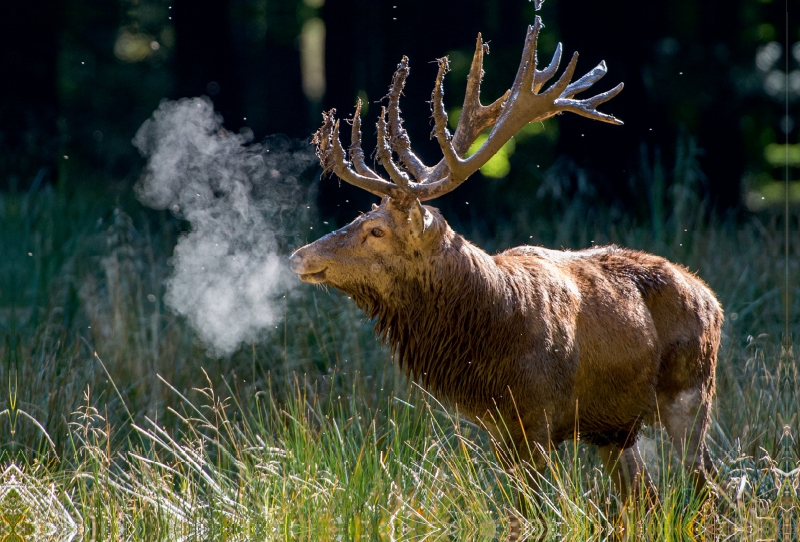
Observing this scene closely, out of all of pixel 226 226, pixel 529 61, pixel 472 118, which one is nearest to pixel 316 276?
pixel 472 118

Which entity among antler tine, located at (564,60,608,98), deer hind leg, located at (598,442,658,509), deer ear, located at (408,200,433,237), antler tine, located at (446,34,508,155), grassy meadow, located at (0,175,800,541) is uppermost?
antler tine, located at (564,60,608,98)

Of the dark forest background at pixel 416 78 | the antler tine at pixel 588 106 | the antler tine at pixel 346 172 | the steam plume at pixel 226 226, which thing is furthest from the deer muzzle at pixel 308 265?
the dark forest background at pixel 416 78

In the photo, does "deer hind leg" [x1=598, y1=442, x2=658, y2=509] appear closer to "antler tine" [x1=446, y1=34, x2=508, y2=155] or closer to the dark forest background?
"antler tine" [x1=446, y1=34, x2=508, y2=155]

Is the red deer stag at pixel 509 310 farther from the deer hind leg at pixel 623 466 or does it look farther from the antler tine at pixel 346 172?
the deer hind leg at pixel 623 466

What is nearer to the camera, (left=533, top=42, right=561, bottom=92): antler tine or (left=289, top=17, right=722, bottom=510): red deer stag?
(left=289, top=17, right=722, bottom=510): red deer stag

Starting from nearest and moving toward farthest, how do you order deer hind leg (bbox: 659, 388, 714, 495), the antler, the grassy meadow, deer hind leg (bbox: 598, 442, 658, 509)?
the grassy meadow → the antler → deer hind leg (bbox: 659, 388, 714, 495) → deer hind leg (bbox: 598, 442, 658, 509)

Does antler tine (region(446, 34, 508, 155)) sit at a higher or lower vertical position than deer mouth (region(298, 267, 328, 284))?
higher

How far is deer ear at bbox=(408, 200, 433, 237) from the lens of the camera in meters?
3.70

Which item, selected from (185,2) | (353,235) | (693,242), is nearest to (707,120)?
(693,242)

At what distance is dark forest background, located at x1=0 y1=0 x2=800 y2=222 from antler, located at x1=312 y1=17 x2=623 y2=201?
3438 millimetres

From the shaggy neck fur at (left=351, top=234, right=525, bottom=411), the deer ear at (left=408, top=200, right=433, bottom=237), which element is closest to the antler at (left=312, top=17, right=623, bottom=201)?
the deer ear at (left=408, top=200, right=433, bottom=237)

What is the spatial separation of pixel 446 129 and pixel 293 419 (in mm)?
1364

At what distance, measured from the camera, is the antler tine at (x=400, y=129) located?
12.6ft

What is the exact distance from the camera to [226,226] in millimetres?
6543
